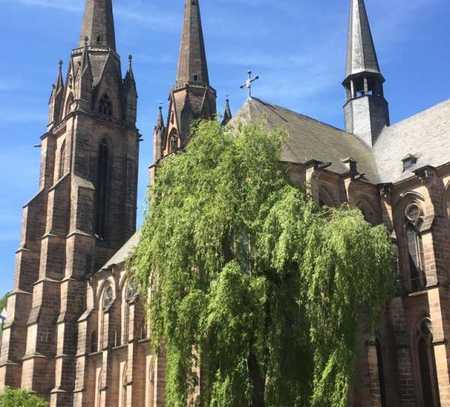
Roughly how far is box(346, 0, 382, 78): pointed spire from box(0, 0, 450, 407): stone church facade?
84mm

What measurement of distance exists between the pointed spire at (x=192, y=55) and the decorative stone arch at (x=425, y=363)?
23.3m

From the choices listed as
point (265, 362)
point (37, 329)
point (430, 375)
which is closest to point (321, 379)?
point (265, 362)

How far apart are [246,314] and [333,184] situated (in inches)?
516

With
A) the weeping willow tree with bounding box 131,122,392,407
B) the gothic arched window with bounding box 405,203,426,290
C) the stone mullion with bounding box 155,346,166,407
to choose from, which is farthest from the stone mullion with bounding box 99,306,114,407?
Result: the gothic arched window with bounding box 405,203,426,290

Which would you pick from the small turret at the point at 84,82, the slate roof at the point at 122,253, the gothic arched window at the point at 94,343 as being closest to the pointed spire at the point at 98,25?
the small turret at the point at 84,82

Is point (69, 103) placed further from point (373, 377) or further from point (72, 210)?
point (373, 377)

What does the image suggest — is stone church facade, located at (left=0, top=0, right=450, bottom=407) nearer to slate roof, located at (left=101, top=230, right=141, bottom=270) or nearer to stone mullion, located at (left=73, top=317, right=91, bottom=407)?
stone mullion, located at (left=73, top=317, right=91, bottom=407)

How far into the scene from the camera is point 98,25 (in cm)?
5103

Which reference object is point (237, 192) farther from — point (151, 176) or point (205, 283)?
point (151, 176)

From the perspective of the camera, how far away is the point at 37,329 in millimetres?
40938

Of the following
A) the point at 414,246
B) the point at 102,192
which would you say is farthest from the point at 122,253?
the point at 414,246

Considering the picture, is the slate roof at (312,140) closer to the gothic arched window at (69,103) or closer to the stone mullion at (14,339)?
the gothic arched window at (69,103)

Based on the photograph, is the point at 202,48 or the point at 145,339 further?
the point at 202,48

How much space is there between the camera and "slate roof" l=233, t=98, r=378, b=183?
31.8m
